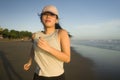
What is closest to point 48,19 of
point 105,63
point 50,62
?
point 50,62

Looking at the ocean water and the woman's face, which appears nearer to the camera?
the woman's face

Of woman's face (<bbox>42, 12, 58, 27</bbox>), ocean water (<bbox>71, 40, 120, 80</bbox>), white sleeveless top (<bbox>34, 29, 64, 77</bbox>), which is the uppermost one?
woman's face (<bbox>42, 12, 58, 27</bbox>)

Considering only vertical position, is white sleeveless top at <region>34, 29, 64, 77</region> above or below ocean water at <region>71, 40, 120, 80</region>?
above

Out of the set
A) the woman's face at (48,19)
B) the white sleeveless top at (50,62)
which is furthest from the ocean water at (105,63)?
the woman's face at (48,19)

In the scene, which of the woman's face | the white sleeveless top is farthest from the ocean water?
the woman's face

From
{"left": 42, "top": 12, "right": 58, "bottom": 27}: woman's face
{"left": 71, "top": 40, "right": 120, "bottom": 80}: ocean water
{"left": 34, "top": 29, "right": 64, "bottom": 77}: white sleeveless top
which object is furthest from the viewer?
{"left": 71, "top": 40, "right": 120, "bottom": 80}: ocean water

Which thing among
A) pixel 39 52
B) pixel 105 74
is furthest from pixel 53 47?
pixel 105 74

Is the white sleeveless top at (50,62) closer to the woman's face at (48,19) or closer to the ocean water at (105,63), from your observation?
the woman's face at (48,19)

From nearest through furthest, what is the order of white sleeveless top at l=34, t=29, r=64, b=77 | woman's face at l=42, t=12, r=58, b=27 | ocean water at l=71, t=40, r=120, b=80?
white sleeveless top at l=34, t=29, r=64, b=77
woman's face at l=42, t=12, r=58, b=27
ocean water at l=71, t=40, r=120, b=80

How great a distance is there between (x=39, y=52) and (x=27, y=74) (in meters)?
5.27

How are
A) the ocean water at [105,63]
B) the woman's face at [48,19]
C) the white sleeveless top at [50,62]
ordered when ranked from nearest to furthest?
the white sleeveless top at [50,62] < the woman's face at [48,19] < the ocean water at [105,63]

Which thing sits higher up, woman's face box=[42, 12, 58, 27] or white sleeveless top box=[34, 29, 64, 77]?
woman's face box=[42, 12, 58, 27]

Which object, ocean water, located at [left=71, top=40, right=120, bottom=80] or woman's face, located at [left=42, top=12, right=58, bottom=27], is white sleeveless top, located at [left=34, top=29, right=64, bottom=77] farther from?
ocean water, located at [left=71, top=40, right=120, bottom=80]

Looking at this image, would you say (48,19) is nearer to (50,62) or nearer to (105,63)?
(50,62)
